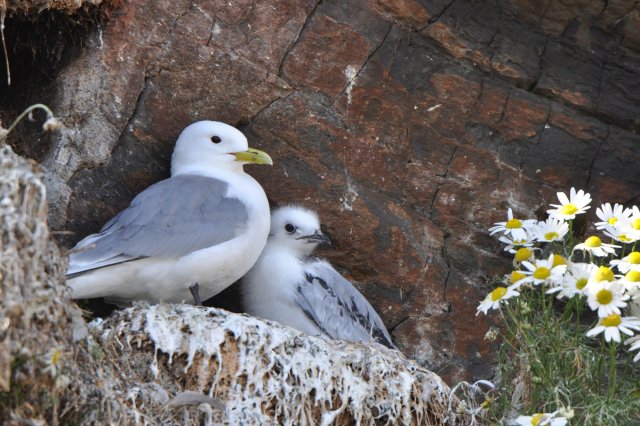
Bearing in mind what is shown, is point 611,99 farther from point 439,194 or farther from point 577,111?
point 439,194

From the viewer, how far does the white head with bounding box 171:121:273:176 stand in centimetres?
449

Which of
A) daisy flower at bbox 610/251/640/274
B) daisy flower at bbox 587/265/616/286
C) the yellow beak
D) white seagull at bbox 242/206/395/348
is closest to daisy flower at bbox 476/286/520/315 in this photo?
daisy flower at bbox 587/265/616/286

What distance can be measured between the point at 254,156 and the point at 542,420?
1640mm

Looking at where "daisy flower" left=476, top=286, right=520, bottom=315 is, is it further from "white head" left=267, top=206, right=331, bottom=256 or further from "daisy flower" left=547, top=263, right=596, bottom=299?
"white head" left=267, top=206, right=331, bottom=256

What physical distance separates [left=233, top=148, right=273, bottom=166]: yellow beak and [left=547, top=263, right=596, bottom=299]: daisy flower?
1303 mm

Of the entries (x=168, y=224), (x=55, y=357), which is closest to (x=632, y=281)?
(x=168, y=224)

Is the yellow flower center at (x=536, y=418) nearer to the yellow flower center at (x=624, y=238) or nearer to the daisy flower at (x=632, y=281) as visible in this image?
the daisy flower at (x=632, y=281)

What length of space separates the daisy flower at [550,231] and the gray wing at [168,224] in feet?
3.67

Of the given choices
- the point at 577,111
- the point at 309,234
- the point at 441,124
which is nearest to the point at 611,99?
the point at 577,111

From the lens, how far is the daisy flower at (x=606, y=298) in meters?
3.56

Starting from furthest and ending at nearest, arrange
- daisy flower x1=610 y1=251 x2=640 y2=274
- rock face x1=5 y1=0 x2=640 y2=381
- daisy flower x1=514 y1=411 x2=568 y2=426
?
rock face x1=5 y1=0 x2=640 y2=381
daisy flower x1=610 y1=251 x2=640 y2=274
daisy flower x1=514 y1=411 x2=568 y2=426

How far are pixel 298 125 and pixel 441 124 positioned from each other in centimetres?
62

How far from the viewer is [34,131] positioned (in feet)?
14.9

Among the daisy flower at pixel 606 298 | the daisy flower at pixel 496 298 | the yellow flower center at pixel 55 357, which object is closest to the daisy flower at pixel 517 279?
the daisy flower at pixel 496 298
